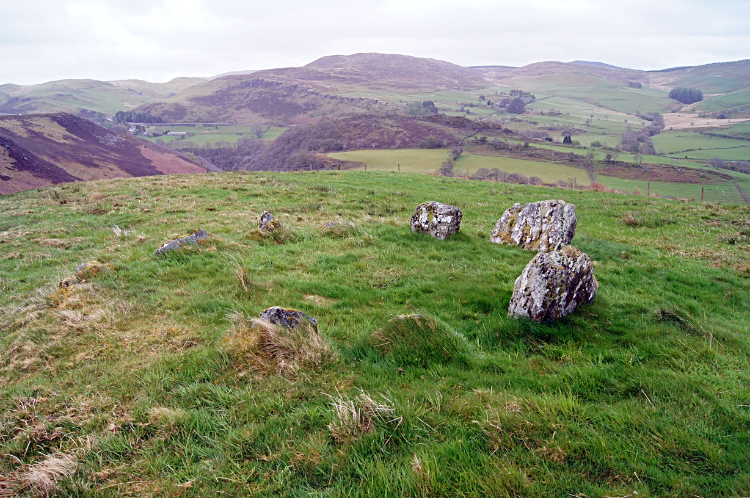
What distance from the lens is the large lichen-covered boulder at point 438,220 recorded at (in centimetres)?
1177

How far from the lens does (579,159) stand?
8356 cm

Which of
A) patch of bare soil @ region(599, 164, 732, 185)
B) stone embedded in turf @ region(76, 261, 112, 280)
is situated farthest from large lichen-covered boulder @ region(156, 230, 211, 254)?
patch of bare soil @ region(599, 164, 732, 185)

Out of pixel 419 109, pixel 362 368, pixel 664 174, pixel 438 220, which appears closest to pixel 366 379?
pixel 362 368

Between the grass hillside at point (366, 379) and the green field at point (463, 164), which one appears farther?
the green field at point (463, 164)

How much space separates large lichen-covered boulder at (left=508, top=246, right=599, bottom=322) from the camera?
6074 millimetres

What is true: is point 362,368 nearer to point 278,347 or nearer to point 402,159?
point 278,347

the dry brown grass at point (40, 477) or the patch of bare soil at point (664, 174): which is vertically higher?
the dry brown grass at point (40, 477)

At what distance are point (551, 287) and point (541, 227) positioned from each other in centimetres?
576

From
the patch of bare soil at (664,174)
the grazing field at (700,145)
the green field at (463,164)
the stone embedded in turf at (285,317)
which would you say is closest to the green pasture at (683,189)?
the patch of bare soil at (664,174)

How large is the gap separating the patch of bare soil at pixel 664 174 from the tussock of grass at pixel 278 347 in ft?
276

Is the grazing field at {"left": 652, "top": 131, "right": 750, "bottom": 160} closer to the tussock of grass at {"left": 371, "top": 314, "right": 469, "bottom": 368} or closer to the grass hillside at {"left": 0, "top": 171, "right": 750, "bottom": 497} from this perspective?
the grass hillside at {"left": 0, "top": 171, "right": 750, "bottom": 497}

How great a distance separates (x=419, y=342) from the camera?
529 centimetres

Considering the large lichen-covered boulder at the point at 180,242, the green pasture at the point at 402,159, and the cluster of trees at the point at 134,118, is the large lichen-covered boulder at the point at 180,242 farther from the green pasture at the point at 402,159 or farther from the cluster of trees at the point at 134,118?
the cluster of trees at the point at 134,118

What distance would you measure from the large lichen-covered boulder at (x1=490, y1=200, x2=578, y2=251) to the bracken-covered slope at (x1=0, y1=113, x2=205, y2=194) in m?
50.4
